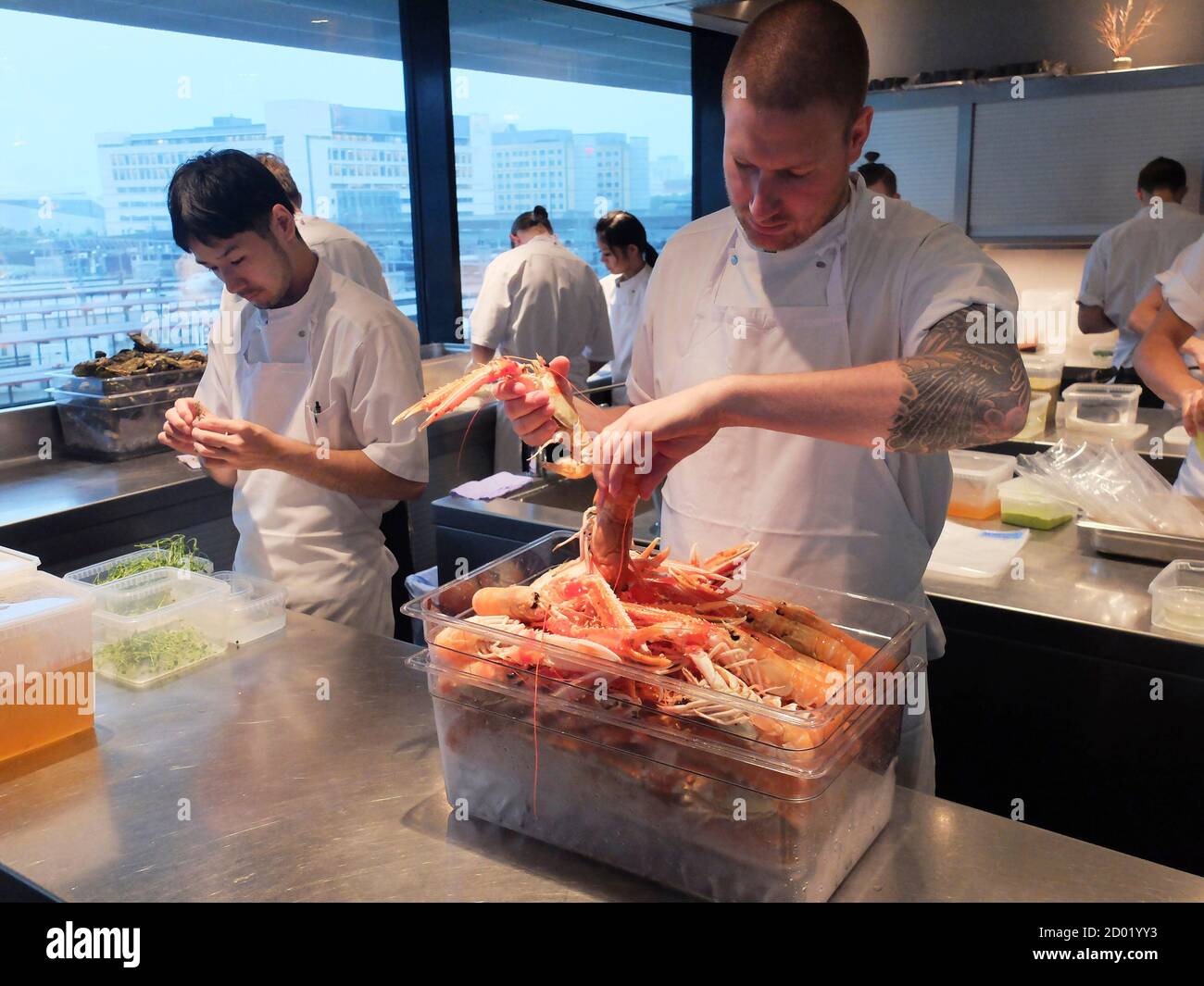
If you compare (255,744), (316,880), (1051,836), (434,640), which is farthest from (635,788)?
(255,744)

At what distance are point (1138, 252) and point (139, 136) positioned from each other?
17.4 feet

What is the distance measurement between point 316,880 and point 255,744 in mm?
413

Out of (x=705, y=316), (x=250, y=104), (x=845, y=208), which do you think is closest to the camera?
(x=845, y=208)

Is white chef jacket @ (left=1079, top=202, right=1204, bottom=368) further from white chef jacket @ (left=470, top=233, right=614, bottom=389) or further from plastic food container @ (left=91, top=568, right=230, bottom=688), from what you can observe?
plastic food container @ (left=91, top=568, right=230, bottom=688)

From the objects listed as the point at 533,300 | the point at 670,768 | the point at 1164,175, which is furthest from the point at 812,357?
the point at 1164,175

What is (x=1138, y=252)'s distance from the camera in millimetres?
5895

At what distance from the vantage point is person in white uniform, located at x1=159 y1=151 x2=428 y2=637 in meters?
2.33

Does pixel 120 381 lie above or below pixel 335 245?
below

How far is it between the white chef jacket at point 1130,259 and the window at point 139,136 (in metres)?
4.31

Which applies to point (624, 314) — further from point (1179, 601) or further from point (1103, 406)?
point (1179, 601)

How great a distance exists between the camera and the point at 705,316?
6.31ft

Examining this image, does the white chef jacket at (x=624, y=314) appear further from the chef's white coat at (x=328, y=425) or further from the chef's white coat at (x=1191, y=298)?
the chef's white coat at (x=328, y=425)

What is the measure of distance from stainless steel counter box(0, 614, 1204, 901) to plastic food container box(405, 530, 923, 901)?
0.06m

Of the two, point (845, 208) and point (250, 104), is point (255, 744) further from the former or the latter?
point (250, 104)
